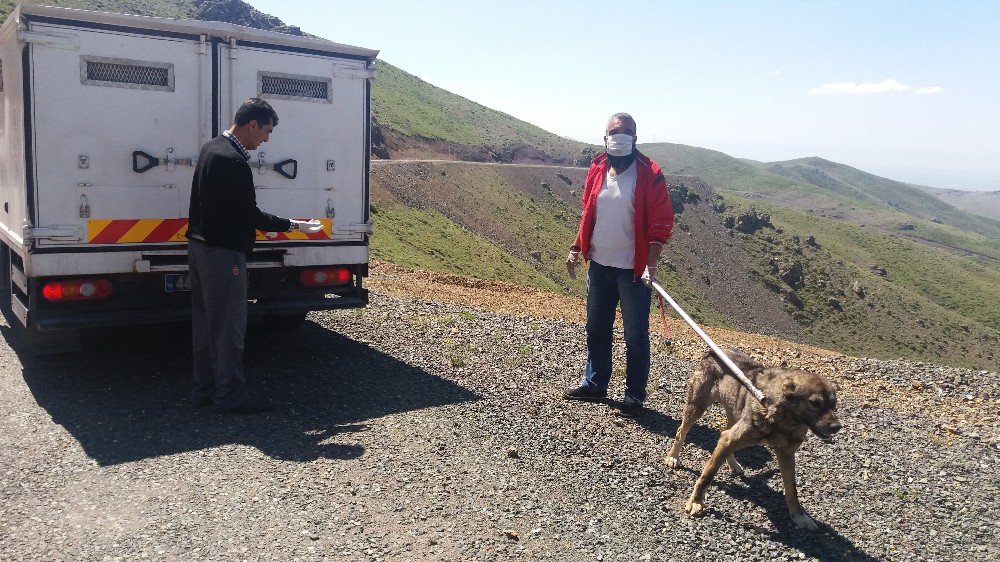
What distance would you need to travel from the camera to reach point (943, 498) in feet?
17.5

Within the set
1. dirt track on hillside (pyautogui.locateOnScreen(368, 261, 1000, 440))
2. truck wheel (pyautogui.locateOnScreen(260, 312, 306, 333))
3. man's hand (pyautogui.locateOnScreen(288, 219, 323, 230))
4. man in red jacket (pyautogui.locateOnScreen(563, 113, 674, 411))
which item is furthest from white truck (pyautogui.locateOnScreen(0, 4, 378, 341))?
dirt track on hillside (pyautogui.locateOnScreen(368, 261, 1000, 440))

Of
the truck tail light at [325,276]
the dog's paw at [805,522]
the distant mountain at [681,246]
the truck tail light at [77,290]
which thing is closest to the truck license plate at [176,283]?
the truck tail light at [77,290]

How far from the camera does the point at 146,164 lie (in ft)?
21.8

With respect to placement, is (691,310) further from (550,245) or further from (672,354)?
(672,354)

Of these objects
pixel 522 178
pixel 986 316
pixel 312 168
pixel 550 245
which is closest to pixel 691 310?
pixel 550 245

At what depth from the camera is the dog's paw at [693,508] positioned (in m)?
4.85

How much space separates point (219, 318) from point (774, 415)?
447cm

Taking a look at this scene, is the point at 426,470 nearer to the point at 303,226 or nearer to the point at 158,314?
the point at 303,226

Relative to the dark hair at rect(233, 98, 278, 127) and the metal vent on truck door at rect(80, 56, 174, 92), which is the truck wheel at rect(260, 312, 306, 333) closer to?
the metal vent on truck door at rect(80, 56, 174, 92)

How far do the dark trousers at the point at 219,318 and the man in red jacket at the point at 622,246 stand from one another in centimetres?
300

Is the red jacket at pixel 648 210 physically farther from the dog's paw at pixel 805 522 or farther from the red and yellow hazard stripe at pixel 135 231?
the red and yellow hazard stripe at pixel 135 231

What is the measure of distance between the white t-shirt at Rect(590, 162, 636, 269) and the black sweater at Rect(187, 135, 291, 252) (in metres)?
2.87

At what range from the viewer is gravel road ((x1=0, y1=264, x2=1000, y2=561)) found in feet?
14.2

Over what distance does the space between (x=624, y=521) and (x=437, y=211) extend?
4378 cm
